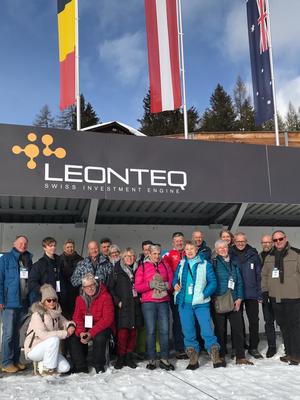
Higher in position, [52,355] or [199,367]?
[52,355]

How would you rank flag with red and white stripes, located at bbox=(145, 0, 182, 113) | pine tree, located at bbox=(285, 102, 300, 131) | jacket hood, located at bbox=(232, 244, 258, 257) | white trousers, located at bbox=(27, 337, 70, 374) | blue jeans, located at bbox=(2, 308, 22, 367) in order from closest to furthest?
white trousers, located at bbox=(27, 337, 70, 374) → blue jeans, located at bbox=(2, 308, 22, 367) → jacket hood, located at bbox=(232, 244, 258, 257) → flag with red and white stripes, located at bbox=(145, 0, 182, 113) → pine tree, located at bbox=(285, 102, 300, 131)

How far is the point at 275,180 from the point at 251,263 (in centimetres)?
172

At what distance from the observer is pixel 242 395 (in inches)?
150

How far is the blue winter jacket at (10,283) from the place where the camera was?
5.13m

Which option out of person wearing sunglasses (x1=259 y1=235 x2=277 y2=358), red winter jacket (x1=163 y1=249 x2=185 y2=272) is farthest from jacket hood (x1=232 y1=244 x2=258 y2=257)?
red winter jacket (x1=163 y1=249 x2=185 y2=272)

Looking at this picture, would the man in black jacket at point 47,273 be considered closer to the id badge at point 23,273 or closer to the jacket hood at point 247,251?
the id badge at point 23,273

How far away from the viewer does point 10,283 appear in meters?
5.16

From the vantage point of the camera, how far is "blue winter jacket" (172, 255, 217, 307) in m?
5.11

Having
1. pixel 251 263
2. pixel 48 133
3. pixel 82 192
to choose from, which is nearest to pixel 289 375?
pixel 251 263

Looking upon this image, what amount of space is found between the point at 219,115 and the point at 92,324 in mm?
38240

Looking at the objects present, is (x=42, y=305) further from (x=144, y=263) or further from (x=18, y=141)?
(x=18, y=141)

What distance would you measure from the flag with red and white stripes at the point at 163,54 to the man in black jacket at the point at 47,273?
357 centimetres

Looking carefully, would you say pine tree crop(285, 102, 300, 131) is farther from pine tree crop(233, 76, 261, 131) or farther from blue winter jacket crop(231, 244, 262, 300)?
blue winter jacket crop(231, 244, 262, 300)

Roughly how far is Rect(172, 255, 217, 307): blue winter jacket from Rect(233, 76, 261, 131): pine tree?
119 ft
